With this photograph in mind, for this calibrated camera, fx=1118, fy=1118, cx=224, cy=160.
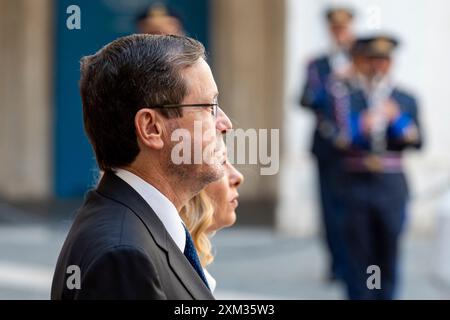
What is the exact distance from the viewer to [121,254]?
6.66 ft

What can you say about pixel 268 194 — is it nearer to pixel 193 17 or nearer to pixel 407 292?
pixel 193 17

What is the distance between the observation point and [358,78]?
7.32 m

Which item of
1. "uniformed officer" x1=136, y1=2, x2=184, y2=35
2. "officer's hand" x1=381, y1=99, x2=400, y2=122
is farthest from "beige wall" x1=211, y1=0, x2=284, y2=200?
"officer's hand" x1=381, y1=99, x2=400, y2=122

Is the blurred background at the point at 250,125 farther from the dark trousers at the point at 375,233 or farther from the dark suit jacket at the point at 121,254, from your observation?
the dark suit jacket at the point at 121,254

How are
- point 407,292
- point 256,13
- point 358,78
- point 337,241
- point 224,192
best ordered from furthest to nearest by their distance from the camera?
point 256,13 → point 337,241 → point 407,292 → point 358,78 → point 224,192

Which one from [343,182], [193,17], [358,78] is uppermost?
[193,17]

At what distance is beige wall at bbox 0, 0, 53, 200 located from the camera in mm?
13375

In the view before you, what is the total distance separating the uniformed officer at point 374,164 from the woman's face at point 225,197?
348 cm

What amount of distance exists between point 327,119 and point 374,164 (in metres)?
1.28

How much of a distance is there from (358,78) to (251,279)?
229 cm

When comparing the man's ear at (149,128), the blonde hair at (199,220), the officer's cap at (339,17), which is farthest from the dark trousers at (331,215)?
the man's ear at (149,128)

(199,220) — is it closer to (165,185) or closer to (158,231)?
(165,185)

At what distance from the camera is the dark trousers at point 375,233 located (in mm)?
6848
